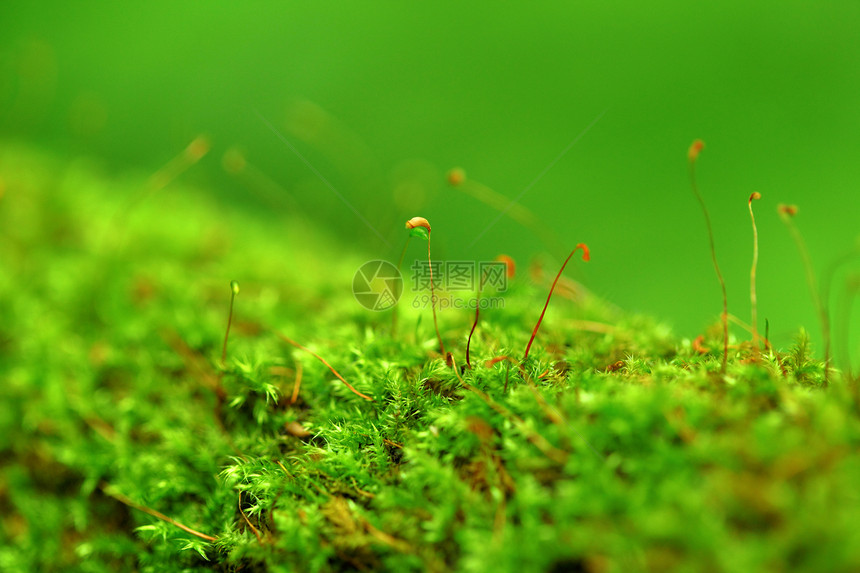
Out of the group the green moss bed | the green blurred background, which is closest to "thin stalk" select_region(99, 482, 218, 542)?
the green moss bed

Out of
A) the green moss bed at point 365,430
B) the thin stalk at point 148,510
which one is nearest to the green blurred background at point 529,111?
the green moss bed at point 365,430

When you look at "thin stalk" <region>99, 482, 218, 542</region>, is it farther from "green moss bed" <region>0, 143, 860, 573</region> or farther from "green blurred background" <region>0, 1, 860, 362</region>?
"green blurred background" <region>0, 1, 860, 362</region>

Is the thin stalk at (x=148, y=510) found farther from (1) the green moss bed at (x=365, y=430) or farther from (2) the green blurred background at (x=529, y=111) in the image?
(2) the green blurred background at (x=529, y=111)

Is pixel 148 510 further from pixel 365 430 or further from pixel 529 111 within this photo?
pixel 529 111

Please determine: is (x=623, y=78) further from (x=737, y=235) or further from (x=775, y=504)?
(x=775, y=504)

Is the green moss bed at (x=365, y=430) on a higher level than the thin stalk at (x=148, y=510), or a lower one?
higher

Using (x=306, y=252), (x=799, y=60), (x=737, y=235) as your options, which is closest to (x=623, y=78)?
(x=799, y=60)
